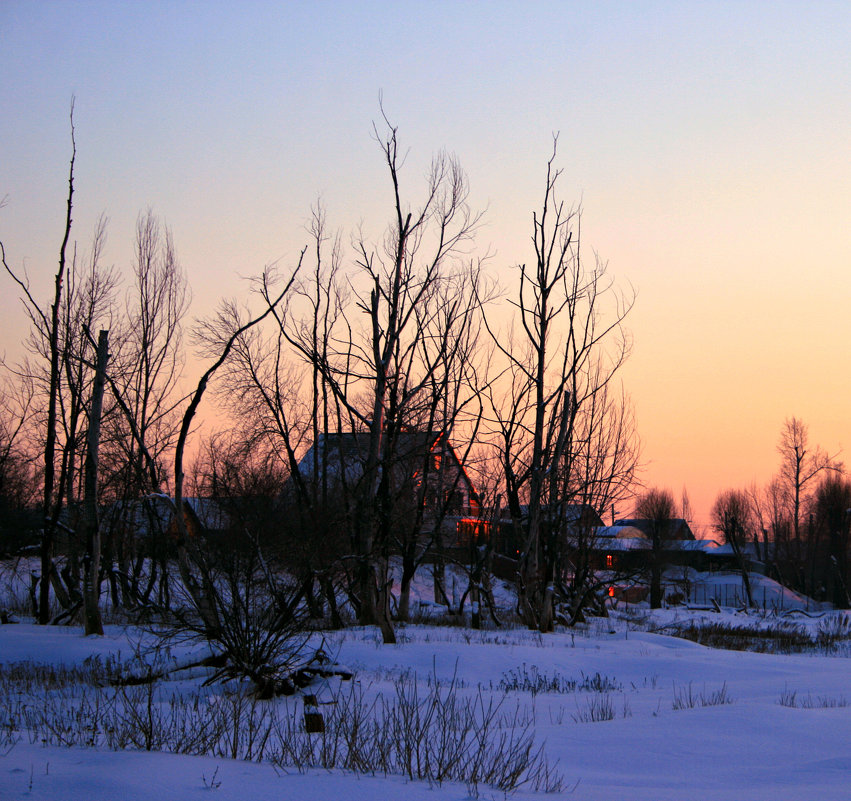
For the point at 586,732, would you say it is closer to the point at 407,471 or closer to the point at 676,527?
the point at 407,471

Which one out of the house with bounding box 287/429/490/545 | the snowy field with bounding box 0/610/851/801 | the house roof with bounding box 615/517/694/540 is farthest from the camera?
the house roof with bounding box 615/517/694/540

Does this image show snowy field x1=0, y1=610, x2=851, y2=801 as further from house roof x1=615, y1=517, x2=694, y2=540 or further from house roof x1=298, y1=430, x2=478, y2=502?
house roof x1=615, y1=517, x2=694, y2=540

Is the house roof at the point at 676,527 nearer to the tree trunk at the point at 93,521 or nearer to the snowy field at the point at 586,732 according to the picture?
the snowy field at the point at 586,732

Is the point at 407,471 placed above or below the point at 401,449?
below

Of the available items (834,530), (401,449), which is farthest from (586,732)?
(834,530)

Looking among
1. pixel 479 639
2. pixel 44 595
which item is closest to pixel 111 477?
pixel 44 595

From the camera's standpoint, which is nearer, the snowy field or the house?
the snowy field

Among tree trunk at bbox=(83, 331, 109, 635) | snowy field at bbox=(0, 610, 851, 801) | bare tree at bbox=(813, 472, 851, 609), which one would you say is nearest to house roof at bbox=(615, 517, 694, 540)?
bare tree at bbox=(813, 472, 851, 609)

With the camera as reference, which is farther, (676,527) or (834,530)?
(676,527)

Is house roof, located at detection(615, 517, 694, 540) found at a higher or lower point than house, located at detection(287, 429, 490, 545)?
lower

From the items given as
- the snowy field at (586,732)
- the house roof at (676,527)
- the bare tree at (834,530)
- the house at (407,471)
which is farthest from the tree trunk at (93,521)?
the house roof at (676,527)

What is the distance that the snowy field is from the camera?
4969 millimetres

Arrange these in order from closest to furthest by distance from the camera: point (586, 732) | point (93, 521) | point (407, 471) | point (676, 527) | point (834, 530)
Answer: point (586, 732) < point (93, 521) < point (407, 471) < point (834, 530) < point (676, 527)

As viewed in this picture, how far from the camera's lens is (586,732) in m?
7.93
